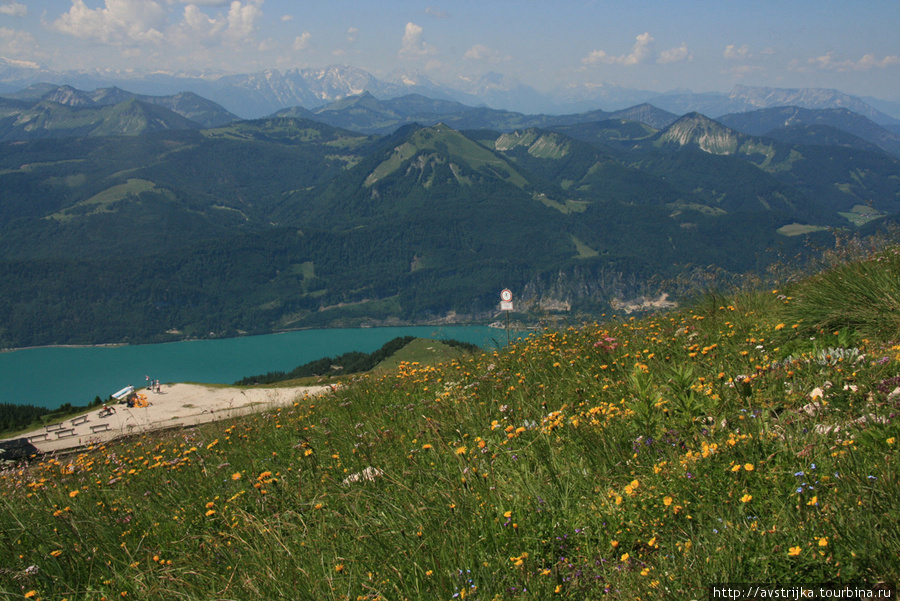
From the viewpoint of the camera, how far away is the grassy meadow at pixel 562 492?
9.62 feet

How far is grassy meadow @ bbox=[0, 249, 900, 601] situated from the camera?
293cm

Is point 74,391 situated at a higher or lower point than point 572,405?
lower

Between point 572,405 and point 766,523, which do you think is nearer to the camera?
point 766,523

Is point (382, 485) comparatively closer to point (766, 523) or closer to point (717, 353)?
point (766, 523)

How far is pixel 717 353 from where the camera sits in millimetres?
6250

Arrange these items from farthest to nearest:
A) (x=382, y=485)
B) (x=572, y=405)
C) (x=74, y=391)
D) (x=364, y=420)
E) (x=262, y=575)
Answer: (x=74, y=391) → (x=364, y=420) → (x=572, y=405) → (x=382, y=485) → (x=262, y=575)

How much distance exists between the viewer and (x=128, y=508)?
5742 millimetres

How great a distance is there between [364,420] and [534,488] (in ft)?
12.4

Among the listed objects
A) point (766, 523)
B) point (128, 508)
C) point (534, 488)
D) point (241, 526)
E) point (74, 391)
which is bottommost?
point (74, 391)

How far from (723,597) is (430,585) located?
5.26 ft

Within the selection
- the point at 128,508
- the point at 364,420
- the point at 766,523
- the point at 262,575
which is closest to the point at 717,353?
the point at 766,523

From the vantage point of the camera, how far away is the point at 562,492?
3.92 meters

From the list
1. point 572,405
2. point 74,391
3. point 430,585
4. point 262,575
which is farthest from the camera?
point 74,391

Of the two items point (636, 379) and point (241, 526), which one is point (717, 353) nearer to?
point (636, 379)
